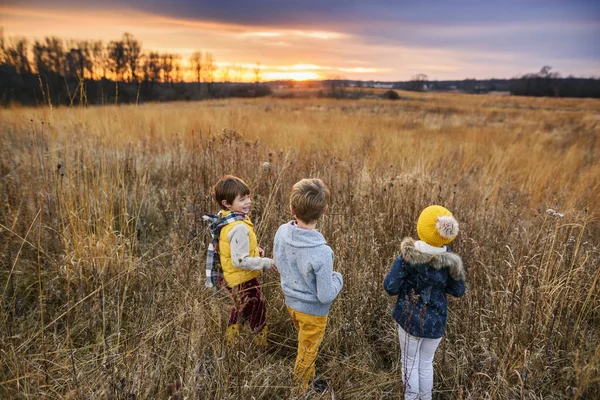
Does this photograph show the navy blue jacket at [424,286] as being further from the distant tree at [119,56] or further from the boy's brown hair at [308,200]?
the distant tree at [119,56]

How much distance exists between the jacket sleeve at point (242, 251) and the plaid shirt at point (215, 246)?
9 cm

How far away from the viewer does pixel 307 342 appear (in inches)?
75.1

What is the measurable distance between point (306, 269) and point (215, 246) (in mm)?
732

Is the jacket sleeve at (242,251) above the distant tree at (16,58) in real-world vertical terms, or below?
below

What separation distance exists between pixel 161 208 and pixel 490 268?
3324mm

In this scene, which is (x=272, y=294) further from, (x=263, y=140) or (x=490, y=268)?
(x=263, y=140)

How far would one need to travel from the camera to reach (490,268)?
9.26 ft

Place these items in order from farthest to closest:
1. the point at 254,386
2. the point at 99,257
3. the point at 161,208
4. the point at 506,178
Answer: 1. the point at 506,178
2. the point at 161,208
3. the point at 99,257
4. the point at 254,386

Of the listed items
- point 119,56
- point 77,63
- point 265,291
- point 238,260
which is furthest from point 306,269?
point 119,56

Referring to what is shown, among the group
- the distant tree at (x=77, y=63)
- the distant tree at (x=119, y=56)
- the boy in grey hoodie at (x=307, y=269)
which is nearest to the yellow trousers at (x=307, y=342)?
the boy in grey hoodie at (x=307, y=269)

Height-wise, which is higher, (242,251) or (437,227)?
(437,227)

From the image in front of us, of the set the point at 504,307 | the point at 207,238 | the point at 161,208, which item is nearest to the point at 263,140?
the point at 161,208

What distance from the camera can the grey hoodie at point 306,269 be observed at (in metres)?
1.72

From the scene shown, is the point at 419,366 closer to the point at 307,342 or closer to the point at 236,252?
the point at 307,342
